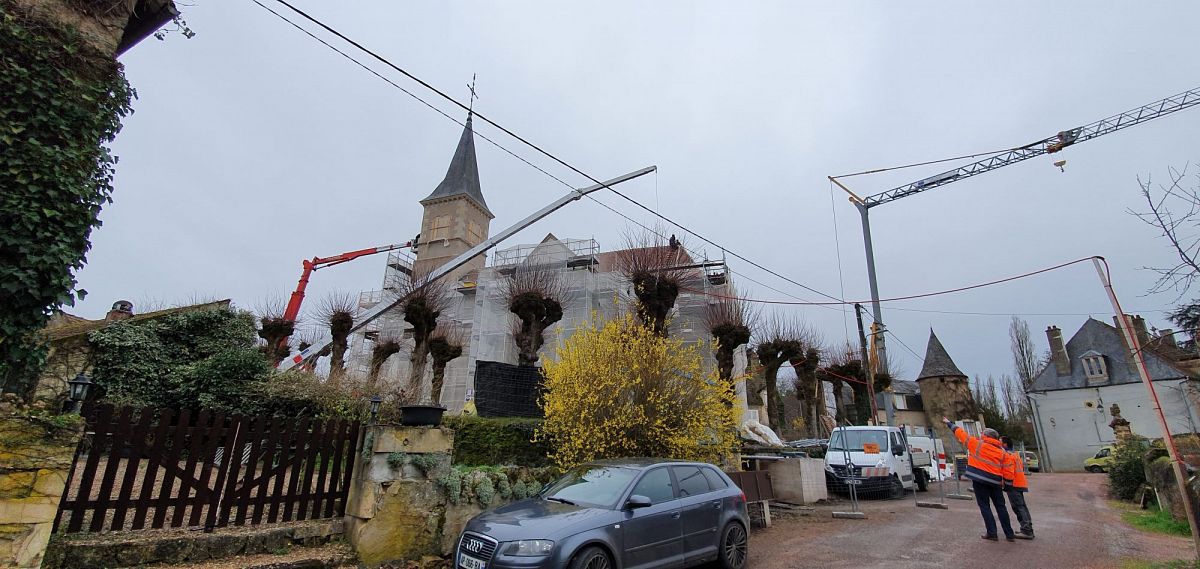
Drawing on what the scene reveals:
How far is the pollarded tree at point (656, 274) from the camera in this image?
15266mm

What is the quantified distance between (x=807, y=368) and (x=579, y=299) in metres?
10.5

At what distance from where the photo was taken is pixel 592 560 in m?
5.24

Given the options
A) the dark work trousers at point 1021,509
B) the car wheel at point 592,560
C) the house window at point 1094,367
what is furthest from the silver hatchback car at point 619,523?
the house window at point 1094,367

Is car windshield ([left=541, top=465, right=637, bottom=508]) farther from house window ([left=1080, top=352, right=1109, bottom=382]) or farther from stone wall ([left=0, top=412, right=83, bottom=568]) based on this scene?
house window ([left=1080, top=352, right=1109, bottom=382])

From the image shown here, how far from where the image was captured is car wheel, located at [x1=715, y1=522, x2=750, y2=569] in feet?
21.8

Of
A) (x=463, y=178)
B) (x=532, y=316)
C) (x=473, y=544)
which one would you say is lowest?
(x=473, y=544)

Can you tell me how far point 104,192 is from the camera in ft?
22.0

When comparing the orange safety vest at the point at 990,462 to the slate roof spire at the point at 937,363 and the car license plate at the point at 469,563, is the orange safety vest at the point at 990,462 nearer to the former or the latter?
the car license plate at the point at 469,563

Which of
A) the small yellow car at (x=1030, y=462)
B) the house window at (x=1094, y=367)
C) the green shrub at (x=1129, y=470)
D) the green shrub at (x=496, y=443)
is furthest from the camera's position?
the house window at (x=1094, y=367)

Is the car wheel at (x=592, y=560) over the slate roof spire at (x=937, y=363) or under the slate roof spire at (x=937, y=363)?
under

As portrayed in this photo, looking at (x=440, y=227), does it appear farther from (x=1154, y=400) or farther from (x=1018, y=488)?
(x=1154, y=400)

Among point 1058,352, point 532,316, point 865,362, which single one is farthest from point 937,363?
point 532,316

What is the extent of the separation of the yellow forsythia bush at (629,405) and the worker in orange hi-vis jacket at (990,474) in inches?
152

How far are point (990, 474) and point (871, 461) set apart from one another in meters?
6.75
